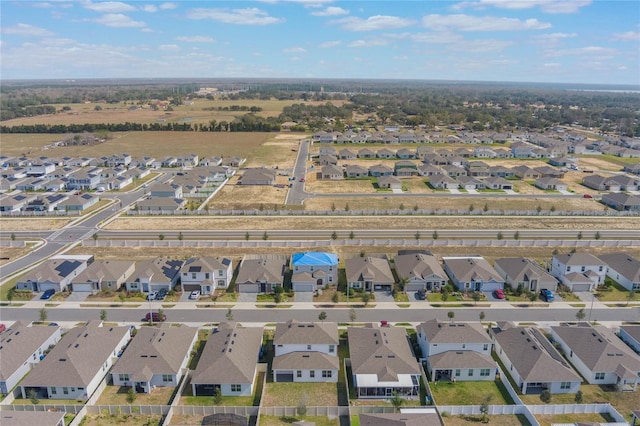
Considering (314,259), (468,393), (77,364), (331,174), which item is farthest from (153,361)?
(331,174)

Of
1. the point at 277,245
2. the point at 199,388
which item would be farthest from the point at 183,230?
the point at 199,388

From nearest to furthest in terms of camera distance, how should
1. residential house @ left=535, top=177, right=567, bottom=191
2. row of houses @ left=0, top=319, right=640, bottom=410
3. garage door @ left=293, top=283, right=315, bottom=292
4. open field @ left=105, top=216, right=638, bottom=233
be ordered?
row of houses @ left=0, top=319, right=640, bottom=410 < garage door @ left=293, top=283, right=315, bottom=292 < open field @ left=105, top=216, right=638, bottom=233 < residential house @ left=535, top=177, right=567, bottom=191

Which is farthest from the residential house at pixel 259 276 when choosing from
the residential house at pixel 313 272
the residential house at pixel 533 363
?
the residential house at pixel 533 363

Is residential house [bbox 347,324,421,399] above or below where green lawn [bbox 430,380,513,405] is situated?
above

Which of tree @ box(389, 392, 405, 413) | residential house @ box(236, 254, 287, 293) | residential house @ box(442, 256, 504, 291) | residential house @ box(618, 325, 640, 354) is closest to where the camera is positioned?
tree @ box(389, 392, 405, 413)

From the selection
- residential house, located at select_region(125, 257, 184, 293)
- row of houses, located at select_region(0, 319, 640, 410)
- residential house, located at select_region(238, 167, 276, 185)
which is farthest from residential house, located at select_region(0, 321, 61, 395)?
residential house, located at select_region(238, 167, 276, 185)

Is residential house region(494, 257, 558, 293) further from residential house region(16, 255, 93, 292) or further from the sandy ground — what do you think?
residential house region(16, 255, 93, 292)

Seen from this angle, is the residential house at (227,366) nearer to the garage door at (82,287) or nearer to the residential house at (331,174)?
the garage door at (82,287)
